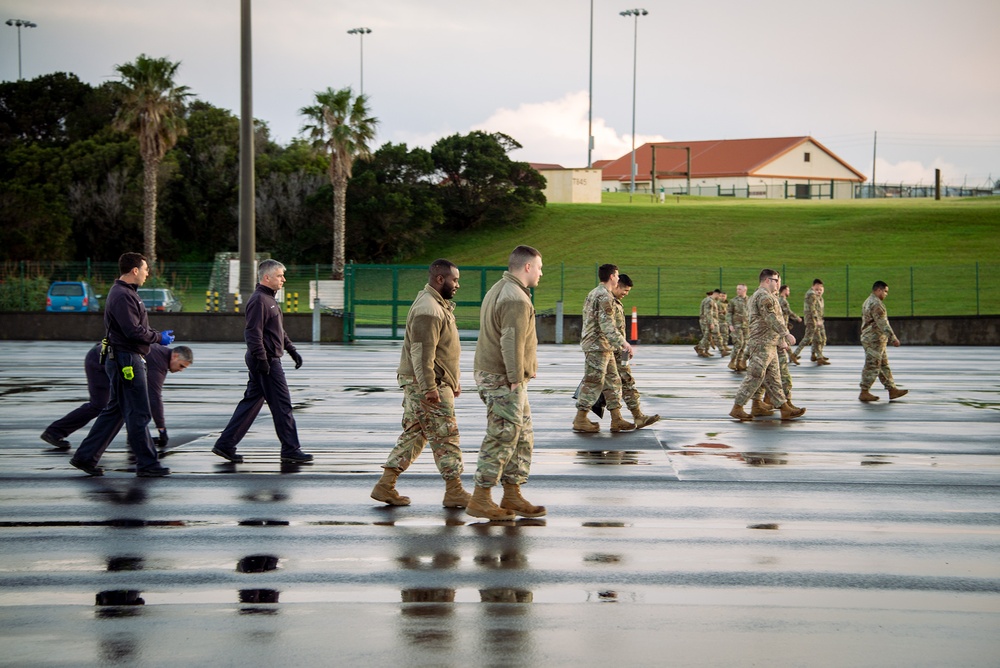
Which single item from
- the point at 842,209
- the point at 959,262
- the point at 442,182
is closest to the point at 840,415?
the point at 959,262

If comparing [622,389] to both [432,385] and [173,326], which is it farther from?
[173,326]

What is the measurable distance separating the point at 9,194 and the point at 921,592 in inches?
2386

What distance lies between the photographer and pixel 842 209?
3002 inches

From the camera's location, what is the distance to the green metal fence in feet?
116

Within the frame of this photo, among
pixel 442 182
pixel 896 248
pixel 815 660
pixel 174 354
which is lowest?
pixel 815 660

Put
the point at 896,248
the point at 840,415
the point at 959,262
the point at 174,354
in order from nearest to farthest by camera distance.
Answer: the point at 174,354 → the point at 840,415 → the point at 959,262 → the point at 896,248

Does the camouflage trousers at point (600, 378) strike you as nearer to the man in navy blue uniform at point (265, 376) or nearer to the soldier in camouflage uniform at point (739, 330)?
the man in navy blue uniform at point (265, 376)

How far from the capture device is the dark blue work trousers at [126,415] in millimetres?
9969

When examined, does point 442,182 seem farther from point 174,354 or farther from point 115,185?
point 174,354

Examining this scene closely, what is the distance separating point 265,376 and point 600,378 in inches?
159

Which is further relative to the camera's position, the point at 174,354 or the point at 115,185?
the point at 115,185

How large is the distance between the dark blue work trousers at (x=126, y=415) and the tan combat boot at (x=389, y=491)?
2.42 metres

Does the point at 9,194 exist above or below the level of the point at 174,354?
above

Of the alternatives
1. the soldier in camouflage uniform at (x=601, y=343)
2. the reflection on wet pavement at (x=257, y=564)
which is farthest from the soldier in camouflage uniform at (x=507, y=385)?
the soldier in camouflage uniform at (x=601, y=343)
